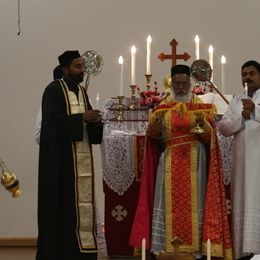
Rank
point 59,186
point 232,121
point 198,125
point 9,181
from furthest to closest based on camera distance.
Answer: point 232,121 → point 198,125 → point 59,186 → point 9,181

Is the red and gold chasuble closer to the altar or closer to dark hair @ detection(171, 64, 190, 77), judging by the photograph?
dark hair @ detection(171, 64, 190, 77)

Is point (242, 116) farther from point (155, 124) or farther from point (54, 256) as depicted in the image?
point (54, 256)

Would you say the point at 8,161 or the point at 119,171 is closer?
the point at 119,171

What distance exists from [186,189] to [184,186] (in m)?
0.03

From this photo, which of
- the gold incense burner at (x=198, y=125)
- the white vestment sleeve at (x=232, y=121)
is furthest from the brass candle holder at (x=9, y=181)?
the white vestment sleeve at (x=232, y=121)

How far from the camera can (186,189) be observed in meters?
5.98

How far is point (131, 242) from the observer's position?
592 cm

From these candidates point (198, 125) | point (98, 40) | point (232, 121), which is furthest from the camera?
point (98, 40)

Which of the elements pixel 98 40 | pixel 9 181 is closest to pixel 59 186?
pixel 9 181

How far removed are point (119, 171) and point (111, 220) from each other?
1.61 ft

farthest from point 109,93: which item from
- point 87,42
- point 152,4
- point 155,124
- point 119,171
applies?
point 155,124

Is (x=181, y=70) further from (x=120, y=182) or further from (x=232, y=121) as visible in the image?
(x=120, y=182)

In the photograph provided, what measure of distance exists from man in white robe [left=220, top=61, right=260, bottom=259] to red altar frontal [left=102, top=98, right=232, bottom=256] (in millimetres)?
441

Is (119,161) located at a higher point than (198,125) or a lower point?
lower
